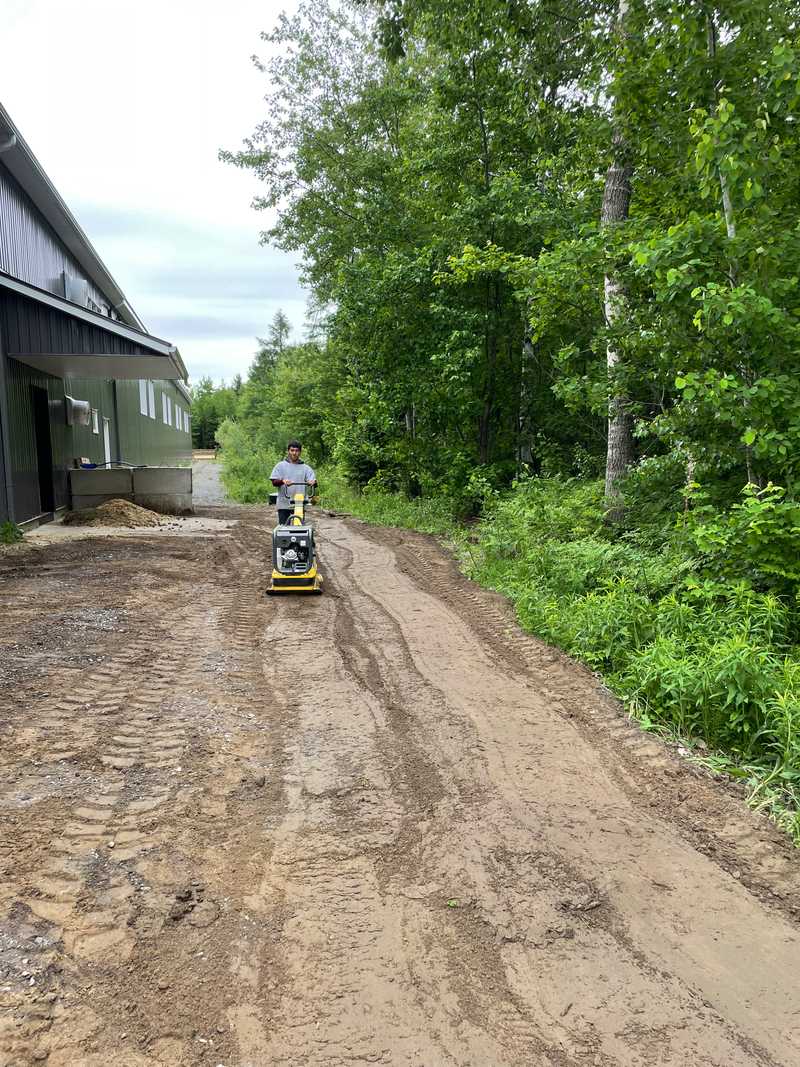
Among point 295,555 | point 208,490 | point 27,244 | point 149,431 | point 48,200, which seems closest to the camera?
point 295,555

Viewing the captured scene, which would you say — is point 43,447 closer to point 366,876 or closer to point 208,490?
point 366,876

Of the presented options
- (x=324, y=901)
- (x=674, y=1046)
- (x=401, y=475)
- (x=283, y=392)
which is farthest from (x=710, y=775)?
(x=283, y=392)

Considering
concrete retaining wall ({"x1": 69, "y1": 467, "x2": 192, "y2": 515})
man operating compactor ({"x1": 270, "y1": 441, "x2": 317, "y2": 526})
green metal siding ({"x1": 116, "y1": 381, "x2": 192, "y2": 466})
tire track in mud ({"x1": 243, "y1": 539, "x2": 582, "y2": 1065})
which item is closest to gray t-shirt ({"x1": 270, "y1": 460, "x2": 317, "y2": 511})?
man operating compactor ({"x1": 270, "y1": 441, "x2": 317, "y2": 526})

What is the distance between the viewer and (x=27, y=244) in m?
15.6

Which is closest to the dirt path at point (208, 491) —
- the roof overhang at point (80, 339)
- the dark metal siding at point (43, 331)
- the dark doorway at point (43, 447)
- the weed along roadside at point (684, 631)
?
the dark doorway at point (43, 447)

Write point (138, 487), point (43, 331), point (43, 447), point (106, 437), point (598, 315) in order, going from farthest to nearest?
point (106, 437), point (138, 487), point (43, 447), point (43, 331), point (598, 315)

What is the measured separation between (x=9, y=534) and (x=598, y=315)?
10.3 m

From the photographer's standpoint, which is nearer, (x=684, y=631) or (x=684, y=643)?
(x=684, y=643)

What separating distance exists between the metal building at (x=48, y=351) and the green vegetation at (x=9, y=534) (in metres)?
0.38

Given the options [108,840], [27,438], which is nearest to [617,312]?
[108,840]

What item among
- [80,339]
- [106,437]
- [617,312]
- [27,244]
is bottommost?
[106,437]

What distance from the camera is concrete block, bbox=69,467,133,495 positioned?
653 inches

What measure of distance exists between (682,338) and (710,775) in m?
3.69

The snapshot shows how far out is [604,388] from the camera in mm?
8180
